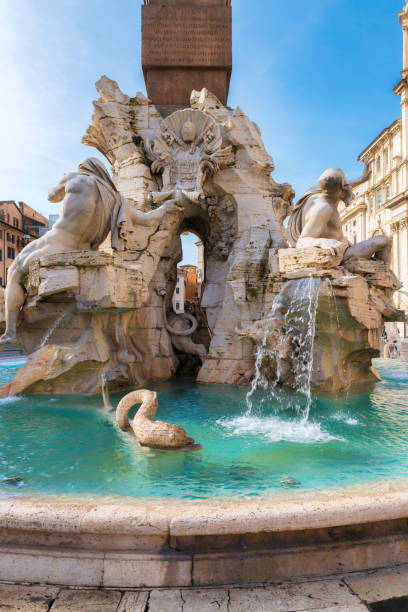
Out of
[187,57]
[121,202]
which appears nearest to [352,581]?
[121,202]

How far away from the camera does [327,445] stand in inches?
152

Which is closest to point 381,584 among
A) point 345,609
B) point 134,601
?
point 345,609

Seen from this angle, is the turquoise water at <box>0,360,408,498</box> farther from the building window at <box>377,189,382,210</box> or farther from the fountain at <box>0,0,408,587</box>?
the building window at <box>377,189,382,210</box>

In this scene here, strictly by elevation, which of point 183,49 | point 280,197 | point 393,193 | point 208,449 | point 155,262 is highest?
point 393,193

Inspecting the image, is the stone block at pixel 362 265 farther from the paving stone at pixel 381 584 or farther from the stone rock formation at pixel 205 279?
the paving stone at pixel 381 584

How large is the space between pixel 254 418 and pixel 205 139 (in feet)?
19.1

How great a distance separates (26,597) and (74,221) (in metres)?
5.13

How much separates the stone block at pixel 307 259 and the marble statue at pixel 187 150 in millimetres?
2971

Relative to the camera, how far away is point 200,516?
2.04 meters

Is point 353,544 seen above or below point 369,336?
below

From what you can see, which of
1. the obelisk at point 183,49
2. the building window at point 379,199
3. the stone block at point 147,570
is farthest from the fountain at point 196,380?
the building window at point 379,199

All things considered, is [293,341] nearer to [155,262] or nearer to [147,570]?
[155,262]

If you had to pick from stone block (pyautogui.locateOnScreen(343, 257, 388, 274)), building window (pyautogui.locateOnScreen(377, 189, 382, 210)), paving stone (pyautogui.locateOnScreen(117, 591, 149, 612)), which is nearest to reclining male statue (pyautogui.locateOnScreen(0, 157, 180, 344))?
stone block (pyautogui.locateOnScreen(343, 257, 388, 274))

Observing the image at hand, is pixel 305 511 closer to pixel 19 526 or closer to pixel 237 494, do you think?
pixel 237 494
